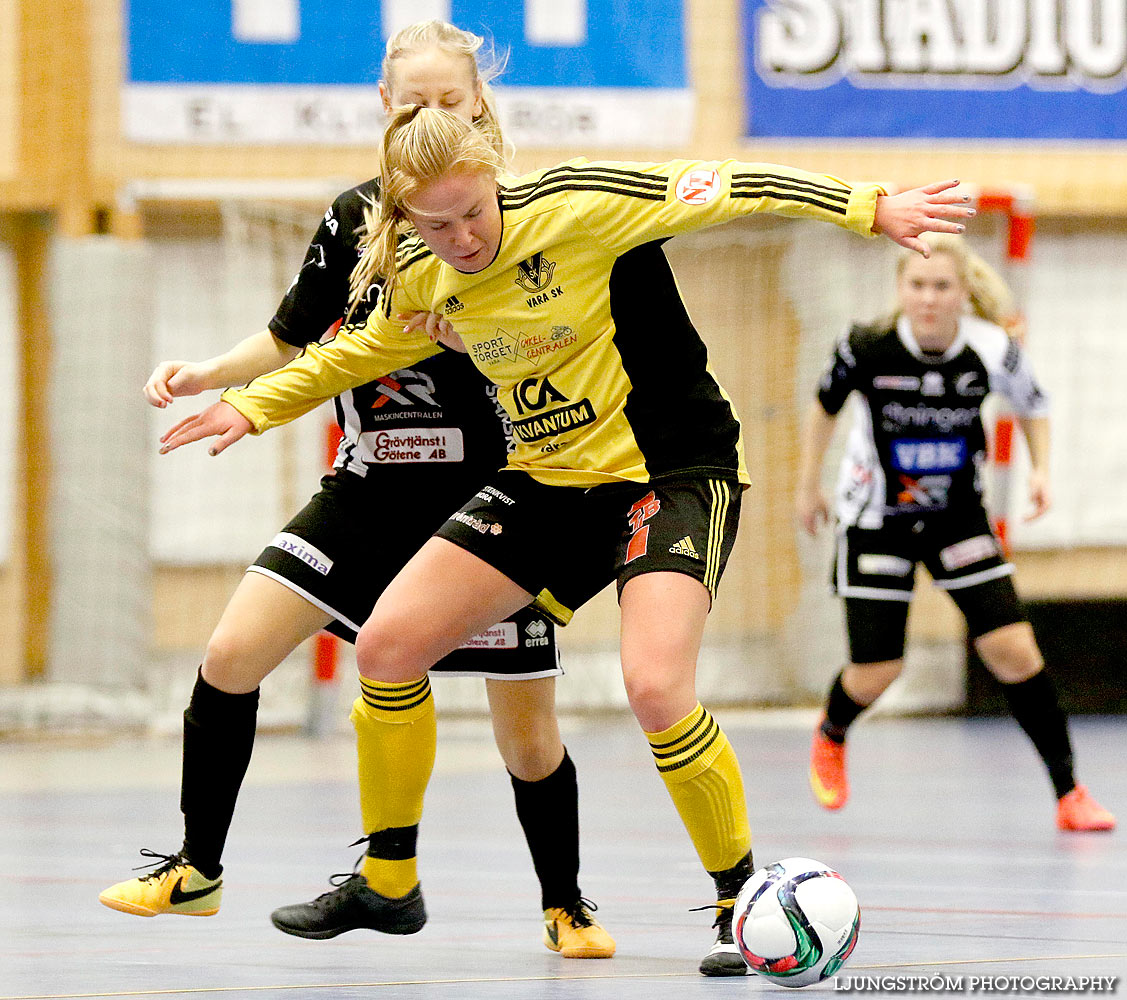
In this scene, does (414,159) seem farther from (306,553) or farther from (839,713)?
(839,713)

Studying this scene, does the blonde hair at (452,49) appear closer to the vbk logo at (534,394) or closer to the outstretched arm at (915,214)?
the vbk logo at (534,394)

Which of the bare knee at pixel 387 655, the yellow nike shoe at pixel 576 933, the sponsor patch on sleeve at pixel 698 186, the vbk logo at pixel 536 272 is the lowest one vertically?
the yellow nike shoe at pixel 576 933

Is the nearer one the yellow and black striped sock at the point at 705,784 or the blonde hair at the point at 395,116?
the yellow and black striped sock at the point at 705,784

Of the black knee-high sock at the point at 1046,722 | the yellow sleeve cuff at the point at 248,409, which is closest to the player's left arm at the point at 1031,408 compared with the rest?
the black knee-high sock at the point at 1046,722

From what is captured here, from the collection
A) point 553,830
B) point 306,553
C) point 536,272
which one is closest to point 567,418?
point 536,272

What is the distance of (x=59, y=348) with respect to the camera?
9195 mm

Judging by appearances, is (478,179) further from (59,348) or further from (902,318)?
(59,348)

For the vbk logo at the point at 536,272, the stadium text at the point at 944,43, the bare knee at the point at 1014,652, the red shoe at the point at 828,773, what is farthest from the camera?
the stadium text at the point at 944,43

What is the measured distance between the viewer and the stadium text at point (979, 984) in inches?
112

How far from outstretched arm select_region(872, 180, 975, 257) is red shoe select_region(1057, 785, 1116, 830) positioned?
2770mm

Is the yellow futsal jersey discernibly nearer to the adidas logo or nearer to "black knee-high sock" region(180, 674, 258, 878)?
the adidas logo

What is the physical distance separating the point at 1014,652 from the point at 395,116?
10.2 ft

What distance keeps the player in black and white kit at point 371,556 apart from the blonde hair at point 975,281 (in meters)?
2.55

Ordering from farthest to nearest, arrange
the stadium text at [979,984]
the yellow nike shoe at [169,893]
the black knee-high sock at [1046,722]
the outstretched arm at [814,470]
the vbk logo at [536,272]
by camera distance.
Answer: the outstretched arm at [814,470]
the black knee-high sock at [1046,722]
the yellow nike shoe at [169,893]
the vbk logo at [536,272]
the stadium text at [979,984]
